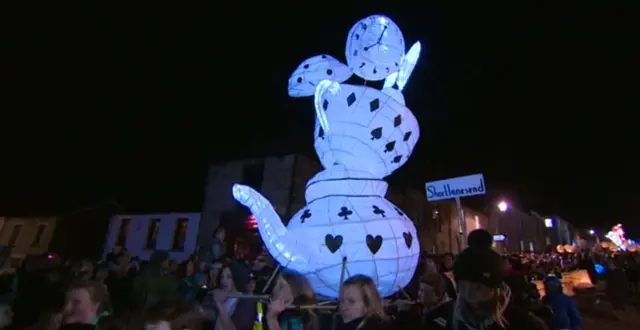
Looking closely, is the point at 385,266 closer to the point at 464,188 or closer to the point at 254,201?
the point at 464,188

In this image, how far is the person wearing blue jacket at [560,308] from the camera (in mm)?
4473

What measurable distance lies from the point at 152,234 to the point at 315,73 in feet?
61.7

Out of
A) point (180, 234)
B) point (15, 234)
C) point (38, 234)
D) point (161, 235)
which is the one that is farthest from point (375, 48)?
point (15, 234)

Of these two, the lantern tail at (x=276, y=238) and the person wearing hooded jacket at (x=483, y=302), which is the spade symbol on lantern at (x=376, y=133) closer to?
the lantern tail at (x=276, y=238)

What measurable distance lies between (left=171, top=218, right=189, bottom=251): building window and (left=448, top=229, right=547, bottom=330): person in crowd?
66.9 feet

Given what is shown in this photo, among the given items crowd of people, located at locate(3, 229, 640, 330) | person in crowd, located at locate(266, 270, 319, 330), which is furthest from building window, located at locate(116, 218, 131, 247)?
person in crowd, located at locate(266, 270, 319, 330)

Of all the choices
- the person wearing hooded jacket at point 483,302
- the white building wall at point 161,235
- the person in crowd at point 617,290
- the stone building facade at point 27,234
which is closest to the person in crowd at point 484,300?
the person wearing hooded jacket at point 483,302

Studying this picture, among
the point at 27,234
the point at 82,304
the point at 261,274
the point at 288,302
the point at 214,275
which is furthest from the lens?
the point at 27,234

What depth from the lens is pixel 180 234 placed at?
21.4m

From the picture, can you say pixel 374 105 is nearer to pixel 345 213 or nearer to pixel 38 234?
pixel 345 213

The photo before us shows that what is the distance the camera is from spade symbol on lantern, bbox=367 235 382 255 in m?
4.88

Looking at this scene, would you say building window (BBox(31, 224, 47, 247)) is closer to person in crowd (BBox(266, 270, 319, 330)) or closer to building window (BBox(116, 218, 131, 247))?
building window (BBox(116, 218, 131, 247))

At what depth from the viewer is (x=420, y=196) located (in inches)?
1072

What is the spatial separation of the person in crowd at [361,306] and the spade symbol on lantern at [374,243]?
2.36 metres
